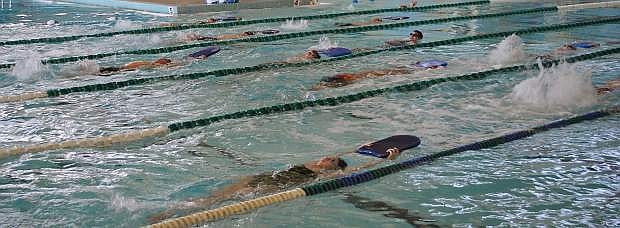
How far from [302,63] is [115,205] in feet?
9.85

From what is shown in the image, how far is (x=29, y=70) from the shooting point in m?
5.20

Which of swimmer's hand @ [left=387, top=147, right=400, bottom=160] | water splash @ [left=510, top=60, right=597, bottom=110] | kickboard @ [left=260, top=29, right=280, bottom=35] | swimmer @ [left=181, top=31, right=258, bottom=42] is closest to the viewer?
swimmer's hand @ [left=387, top=147, right=400, bottom=160]

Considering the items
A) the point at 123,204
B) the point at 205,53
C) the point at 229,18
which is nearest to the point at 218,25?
the point at 229,18

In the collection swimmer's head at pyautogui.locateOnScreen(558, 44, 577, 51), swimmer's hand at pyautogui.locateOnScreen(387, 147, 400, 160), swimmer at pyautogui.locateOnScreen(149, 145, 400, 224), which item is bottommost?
swimmer at pyautogui.locateOnScreen(149, 145, 400, 224)

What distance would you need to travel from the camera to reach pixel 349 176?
2633 millimetres

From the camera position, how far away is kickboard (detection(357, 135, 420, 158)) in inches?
115

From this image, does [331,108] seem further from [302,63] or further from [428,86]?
[302,63]

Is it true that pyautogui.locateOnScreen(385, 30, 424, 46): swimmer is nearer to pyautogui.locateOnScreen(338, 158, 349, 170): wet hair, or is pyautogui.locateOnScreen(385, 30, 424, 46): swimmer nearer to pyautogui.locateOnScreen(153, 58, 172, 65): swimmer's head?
pyautogui.locateOnScreen(153, 58, 172, 65): swimmer's head

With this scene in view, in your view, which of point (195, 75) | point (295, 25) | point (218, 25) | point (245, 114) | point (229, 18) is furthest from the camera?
point (229, 18)

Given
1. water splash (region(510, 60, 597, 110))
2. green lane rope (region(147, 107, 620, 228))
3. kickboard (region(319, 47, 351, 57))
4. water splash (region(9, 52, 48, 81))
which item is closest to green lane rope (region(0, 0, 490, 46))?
water splash (region(9, 52, 48, 81))

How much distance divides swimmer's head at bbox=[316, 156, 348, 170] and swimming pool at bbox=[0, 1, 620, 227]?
5.8 inches

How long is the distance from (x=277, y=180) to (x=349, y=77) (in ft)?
6.83

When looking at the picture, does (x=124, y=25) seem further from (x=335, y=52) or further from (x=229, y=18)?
(x=335, y=52)

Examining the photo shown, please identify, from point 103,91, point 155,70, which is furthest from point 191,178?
point 155,70
